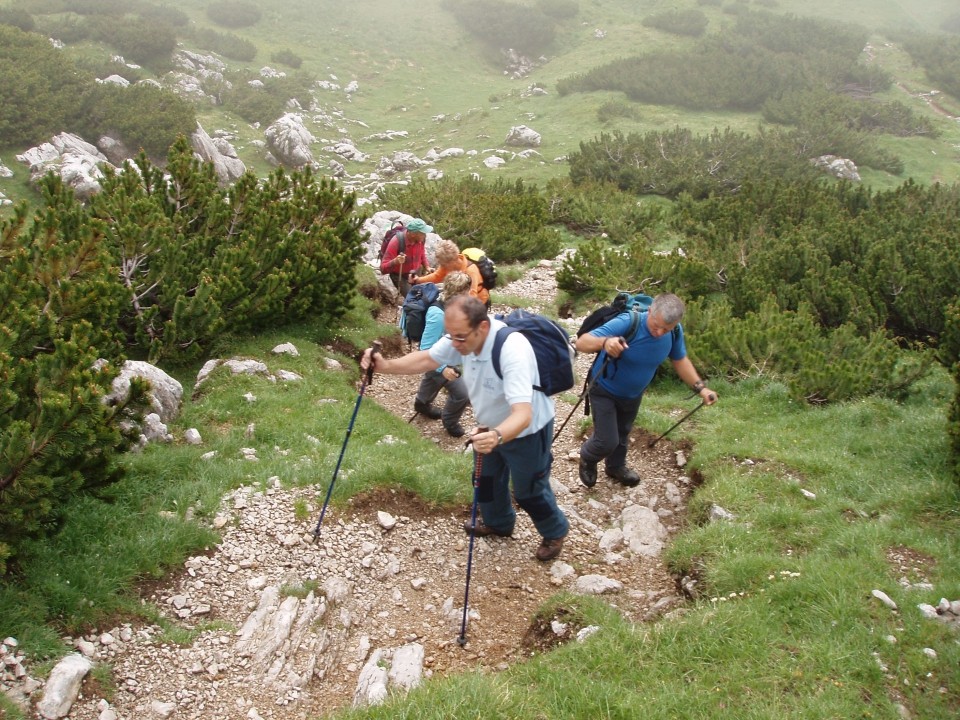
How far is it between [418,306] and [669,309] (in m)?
2.97

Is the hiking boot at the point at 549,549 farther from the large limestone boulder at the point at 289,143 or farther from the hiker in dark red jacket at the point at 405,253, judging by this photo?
the large limestone boulder at the point at 289,143

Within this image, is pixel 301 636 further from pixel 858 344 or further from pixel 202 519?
pixel 858 344

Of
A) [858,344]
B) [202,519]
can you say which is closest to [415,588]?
[202,519]

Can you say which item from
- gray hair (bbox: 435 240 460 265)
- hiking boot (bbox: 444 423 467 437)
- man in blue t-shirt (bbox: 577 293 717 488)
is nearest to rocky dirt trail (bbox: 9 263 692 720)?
man in blue t-shirt (bbox: 577 293 717 488)

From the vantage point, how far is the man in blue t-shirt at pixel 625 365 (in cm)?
563

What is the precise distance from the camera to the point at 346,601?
506 cm

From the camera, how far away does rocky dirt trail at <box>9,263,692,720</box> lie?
13.8ft

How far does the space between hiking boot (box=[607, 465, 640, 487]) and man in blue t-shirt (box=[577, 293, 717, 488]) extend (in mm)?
261

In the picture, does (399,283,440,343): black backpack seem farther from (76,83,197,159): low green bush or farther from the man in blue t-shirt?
(76,83,197,159): low green bush

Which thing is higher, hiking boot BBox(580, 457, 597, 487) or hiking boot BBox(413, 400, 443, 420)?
hiking boot BBox(580, 457, 597, 487)

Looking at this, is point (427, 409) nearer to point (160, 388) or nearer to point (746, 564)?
point (160, 388)

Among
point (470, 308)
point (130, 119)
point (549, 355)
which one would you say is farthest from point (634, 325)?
point (130, 119)

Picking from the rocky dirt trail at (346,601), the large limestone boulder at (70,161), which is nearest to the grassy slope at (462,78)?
the large limestone boulder at (70,161)

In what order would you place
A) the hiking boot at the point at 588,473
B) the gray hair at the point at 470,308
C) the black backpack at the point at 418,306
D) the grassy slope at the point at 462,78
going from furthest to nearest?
the grassy slope at the point at 462,78
the black backpack at the point at 418,306
the hiking boot at the point at 588,473
the gray hair at the point at 470,308
